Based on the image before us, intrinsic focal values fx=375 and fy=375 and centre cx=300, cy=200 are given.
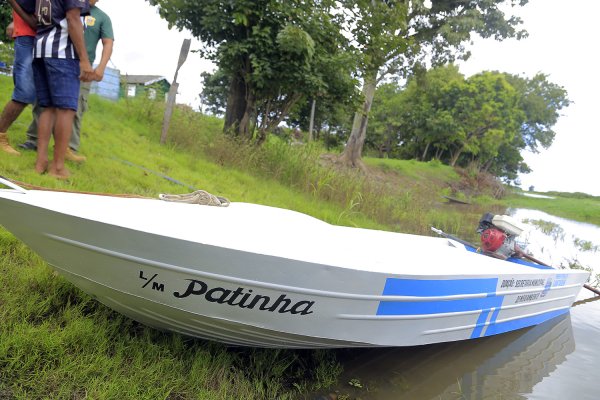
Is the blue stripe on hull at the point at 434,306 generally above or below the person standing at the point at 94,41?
below

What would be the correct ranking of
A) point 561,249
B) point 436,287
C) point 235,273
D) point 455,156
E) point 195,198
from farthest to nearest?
point 455,156, point 561,249, point 195,198, point 436,287, point 235,273

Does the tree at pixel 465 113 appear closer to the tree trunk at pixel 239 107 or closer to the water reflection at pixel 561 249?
the water reflection at pixel 561 249

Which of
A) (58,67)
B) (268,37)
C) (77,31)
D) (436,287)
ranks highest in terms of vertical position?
(268,37)

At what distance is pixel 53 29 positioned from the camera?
9.85 feet

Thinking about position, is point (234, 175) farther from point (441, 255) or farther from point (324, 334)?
point (324, 334)

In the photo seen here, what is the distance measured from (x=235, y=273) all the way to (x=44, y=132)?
2.49 metres

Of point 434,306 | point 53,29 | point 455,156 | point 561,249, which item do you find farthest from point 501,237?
point 455,156

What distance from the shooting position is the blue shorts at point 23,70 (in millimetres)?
3332

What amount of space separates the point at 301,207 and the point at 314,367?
3.33m

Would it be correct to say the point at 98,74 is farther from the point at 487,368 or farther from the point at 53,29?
the point at 487,368

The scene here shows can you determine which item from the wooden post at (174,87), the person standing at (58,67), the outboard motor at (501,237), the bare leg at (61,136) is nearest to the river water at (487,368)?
the outboard motor at (501,237)

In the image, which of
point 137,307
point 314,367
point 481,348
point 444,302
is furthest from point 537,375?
point 137,307

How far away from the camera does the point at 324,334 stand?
2.08 meters

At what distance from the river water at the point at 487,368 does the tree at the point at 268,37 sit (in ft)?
16.0
